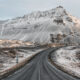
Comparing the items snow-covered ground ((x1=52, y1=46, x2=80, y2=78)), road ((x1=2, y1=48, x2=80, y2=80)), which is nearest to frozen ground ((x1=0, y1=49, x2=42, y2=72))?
road ((x1=2, y1=48, x2=80, y2=80))

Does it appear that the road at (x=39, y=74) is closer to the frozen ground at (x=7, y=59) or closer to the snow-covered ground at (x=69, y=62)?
the snow-covered ground at (x=69, y=62)

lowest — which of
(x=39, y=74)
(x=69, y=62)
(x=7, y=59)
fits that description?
(x=69, y=62)

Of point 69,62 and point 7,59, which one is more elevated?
point 7,59

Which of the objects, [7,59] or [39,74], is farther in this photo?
[7,59]

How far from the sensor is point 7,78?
2092 centimetres

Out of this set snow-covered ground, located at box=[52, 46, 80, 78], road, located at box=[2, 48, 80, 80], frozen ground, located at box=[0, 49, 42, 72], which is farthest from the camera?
frozen ground, located at box=[0, 49, 42, 72]

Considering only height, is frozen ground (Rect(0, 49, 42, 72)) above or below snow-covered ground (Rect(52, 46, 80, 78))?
above

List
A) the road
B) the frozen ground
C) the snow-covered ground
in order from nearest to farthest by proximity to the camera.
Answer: the road → the snow-covered ground → the frozen ground

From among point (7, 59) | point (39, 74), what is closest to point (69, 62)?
point (7, 59)

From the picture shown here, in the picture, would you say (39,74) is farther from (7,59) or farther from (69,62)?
(69,62)

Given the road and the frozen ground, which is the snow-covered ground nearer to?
the road

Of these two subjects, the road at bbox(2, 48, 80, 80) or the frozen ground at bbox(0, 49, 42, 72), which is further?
the frozen ground at bbox(0, 49, 42, 72)

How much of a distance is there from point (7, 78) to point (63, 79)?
6.09 metres

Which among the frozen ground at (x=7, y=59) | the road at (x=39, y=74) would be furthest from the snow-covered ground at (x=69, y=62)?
the frozen ground at (x=7, y=59)
